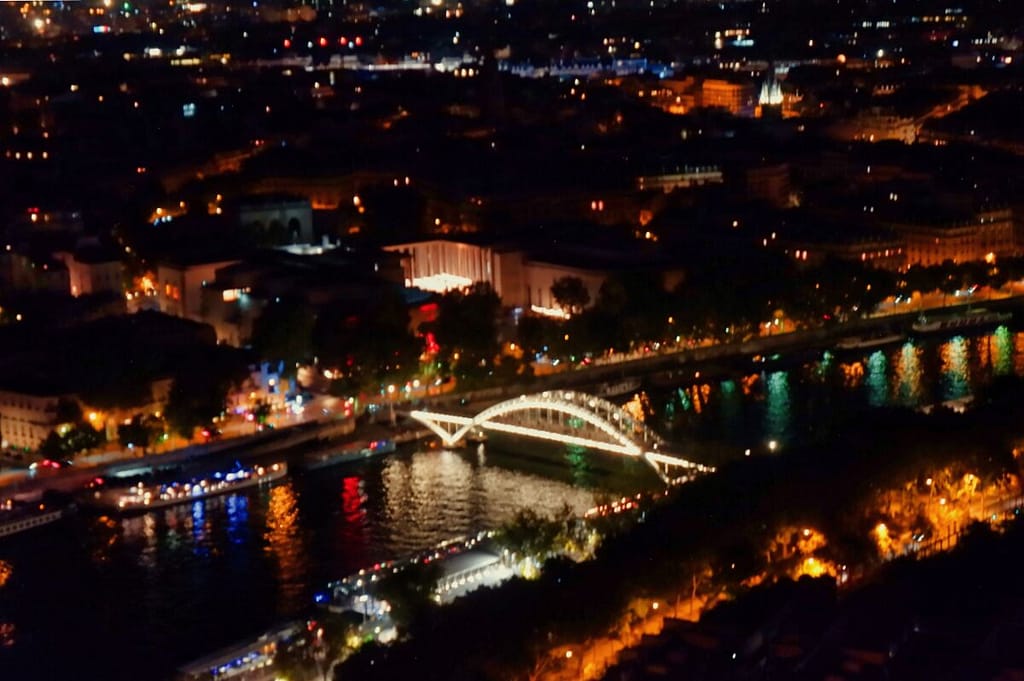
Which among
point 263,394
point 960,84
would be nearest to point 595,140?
point 960,84

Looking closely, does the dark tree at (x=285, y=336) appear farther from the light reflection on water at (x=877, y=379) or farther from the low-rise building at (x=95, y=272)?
the light reflection on water at (x=877, y=379)

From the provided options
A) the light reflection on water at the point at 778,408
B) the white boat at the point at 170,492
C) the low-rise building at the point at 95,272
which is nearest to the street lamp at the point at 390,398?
the white boat at the point at 170,492

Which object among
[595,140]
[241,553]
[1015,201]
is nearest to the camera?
[241,553]

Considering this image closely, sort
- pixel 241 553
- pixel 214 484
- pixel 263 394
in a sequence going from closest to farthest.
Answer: pixel 241 553 → pixel 214 484 → pixel 263 394

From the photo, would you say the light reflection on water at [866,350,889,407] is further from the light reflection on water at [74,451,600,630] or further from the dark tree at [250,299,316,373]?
the dark tree at [250,299,316,373]

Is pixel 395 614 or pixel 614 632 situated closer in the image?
pixel 614 632

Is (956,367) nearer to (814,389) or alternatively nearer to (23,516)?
(814,389)

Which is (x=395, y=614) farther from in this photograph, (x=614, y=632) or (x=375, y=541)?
(x=375, y=541)

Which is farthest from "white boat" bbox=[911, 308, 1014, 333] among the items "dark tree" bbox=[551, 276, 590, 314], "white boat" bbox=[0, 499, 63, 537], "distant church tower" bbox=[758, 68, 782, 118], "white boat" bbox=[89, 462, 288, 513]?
"distant church tower" bbox=[758, 68, 782, 118]
